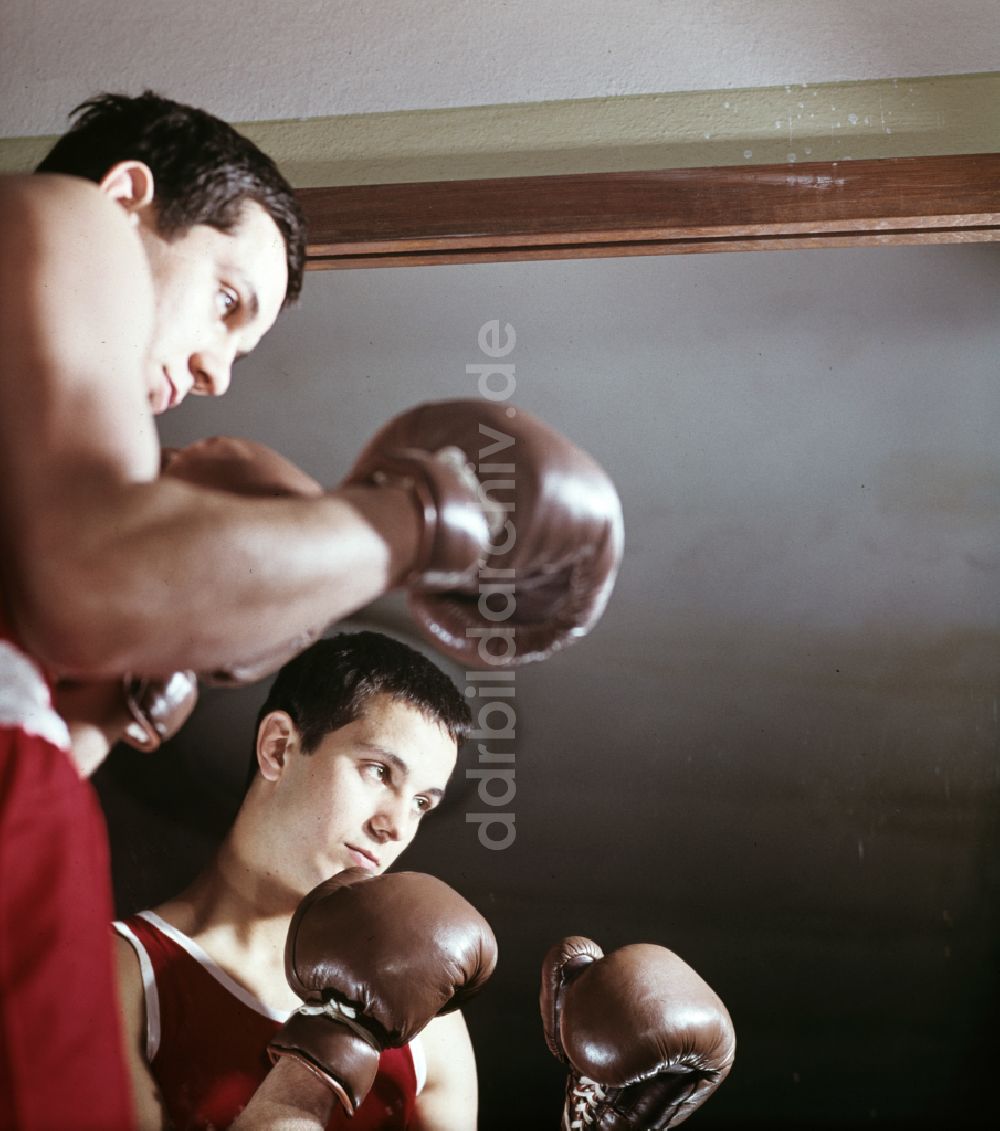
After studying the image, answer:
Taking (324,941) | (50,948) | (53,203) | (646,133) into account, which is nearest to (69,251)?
(53,203)

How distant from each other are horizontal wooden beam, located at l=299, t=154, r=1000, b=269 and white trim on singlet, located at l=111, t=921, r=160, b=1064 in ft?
2.37

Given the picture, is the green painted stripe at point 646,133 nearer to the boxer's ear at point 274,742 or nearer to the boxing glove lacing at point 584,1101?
the boxer's ear at point 274,742

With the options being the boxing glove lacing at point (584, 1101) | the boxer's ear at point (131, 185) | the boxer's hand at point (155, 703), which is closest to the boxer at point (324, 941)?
the boxing glove lacing at point (584, 1101)

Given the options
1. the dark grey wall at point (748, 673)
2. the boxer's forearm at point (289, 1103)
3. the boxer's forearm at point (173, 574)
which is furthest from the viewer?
the dark grey wall at point (748, 673)

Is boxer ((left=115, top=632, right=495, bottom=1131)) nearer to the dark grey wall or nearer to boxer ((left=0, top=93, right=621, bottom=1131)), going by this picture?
the dark grey wall

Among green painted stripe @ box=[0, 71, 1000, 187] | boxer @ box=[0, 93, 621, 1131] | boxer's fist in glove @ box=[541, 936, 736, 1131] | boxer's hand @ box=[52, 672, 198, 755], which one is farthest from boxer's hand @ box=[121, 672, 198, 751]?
green painted stripe @ box=[0, 71, 1000, 187]

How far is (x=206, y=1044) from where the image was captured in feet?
3.34

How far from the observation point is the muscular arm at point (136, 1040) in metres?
0.97

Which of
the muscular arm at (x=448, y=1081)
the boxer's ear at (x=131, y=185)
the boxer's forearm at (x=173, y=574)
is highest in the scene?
the boxer's ear at (x=131, y=185)

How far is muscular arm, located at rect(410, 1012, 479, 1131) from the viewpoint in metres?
1.10

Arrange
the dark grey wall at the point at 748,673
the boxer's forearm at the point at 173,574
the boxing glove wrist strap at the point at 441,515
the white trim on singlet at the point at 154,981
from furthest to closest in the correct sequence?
the dark grey wall at the point at 748,673, the white trim on singlet at the point at 154,981, the boxing glove wrist strap at the point at 441,515, the boxer's forearm at the point at 173,574

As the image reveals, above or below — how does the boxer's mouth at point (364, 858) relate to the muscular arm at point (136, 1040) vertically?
above

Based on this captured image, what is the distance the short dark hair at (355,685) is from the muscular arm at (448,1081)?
0.31 metres

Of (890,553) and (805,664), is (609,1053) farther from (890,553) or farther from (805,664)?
(890,553)
